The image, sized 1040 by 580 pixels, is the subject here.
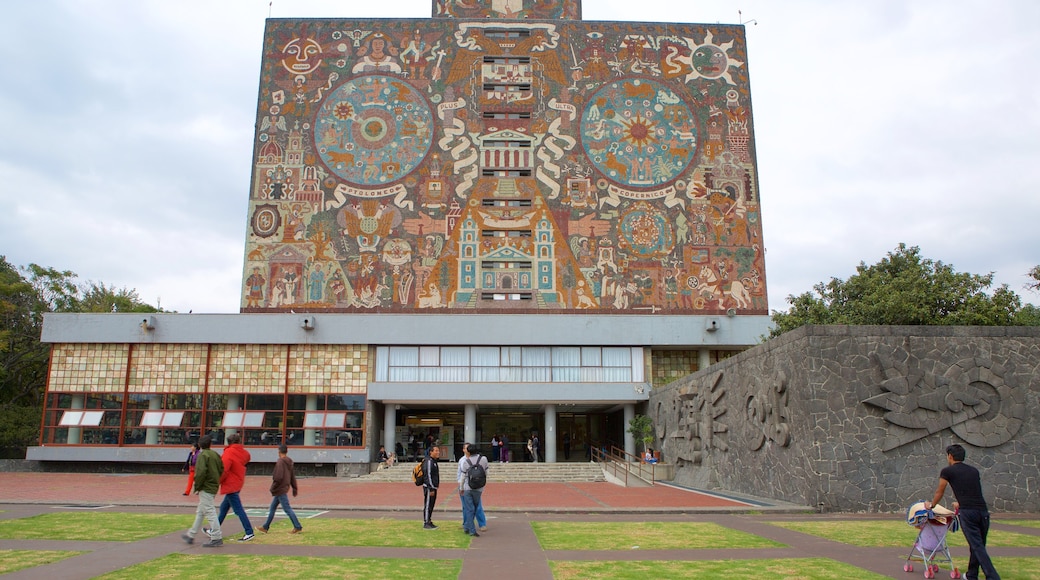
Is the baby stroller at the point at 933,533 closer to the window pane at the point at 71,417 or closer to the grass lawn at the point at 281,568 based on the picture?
the grass lawn at the point at 281,568

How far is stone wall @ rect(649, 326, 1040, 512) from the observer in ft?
54.5

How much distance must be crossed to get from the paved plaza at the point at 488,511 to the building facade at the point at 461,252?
16.9ft

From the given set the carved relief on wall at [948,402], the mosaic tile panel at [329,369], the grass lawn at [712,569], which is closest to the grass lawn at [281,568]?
the grass lawn at [712,569]

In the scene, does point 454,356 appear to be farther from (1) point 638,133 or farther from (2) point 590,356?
(1) point 638,133

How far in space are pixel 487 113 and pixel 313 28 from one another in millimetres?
10676

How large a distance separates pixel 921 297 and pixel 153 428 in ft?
103

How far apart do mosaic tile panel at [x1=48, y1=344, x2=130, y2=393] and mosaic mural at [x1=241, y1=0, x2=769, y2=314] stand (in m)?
6.03

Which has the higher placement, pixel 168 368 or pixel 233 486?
pixel 168 368

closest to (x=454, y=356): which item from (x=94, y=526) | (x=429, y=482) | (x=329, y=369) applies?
(x=329, y=369)

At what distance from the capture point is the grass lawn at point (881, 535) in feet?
38.3

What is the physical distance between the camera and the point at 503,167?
1521 inches

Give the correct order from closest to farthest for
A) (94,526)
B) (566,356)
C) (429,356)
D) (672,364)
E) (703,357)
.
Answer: (94,526), (429,356), (566,356), (703,357), (672,364)

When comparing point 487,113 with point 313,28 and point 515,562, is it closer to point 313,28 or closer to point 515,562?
point 313,28

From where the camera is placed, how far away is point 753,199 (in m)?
38.8
